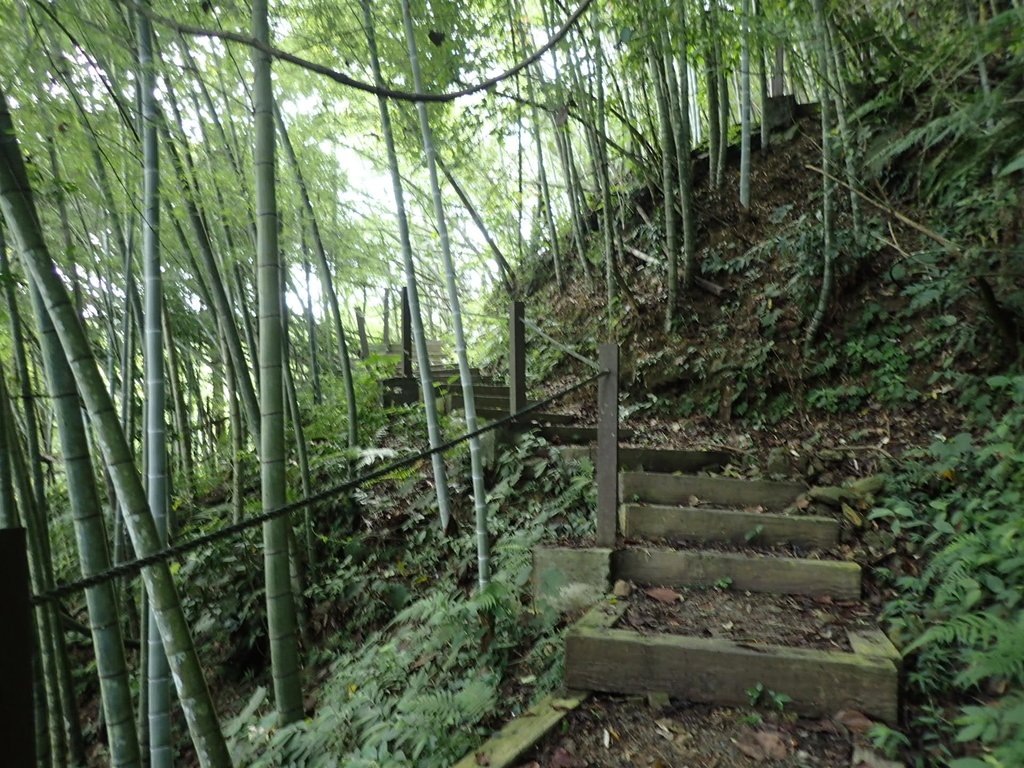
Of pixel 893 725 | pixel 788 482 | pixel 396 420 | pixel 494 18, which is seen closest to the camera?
pixel 893 725

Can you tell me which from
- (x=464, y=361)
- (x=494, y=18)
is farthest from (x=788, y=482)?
(x=494, y=18)

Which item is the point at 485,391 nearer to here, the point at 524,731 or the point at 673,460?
the point at 673,460

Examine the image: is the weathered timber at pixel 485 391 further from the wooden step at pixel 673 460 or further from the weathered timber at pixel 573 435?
the wooden step at pixel 673 460

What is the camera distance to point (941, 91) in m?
3.29

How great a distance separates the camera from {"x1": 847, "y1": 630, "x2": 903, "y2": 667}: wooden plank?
1930 mm

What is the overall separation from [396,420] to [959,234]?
4711mm

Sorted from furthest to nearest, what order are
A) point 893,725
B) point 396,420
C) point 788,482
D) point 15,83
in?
point 396,420 < point 788,482 < point 15,83 < point 893,725

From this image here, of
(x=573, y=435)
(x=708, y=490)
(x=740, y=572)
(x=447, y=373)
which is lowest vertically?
(x=740, y=572)

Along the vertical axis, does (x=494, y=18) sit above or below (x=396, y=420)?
above

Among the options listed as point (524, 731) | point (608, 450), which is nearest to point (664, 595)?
point (608, 450)

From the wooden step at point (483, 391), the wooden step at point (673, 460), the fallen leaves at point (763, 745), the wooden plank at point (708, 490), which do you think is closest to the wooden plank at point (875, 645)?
the fallen leaves at point (763, 745)

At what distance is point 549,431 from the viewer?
392 cm

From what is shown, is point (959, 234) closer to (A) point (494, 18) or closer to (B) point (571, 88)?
(B) point (571, 88)

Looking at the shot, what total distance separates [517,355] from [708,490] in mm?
1424
